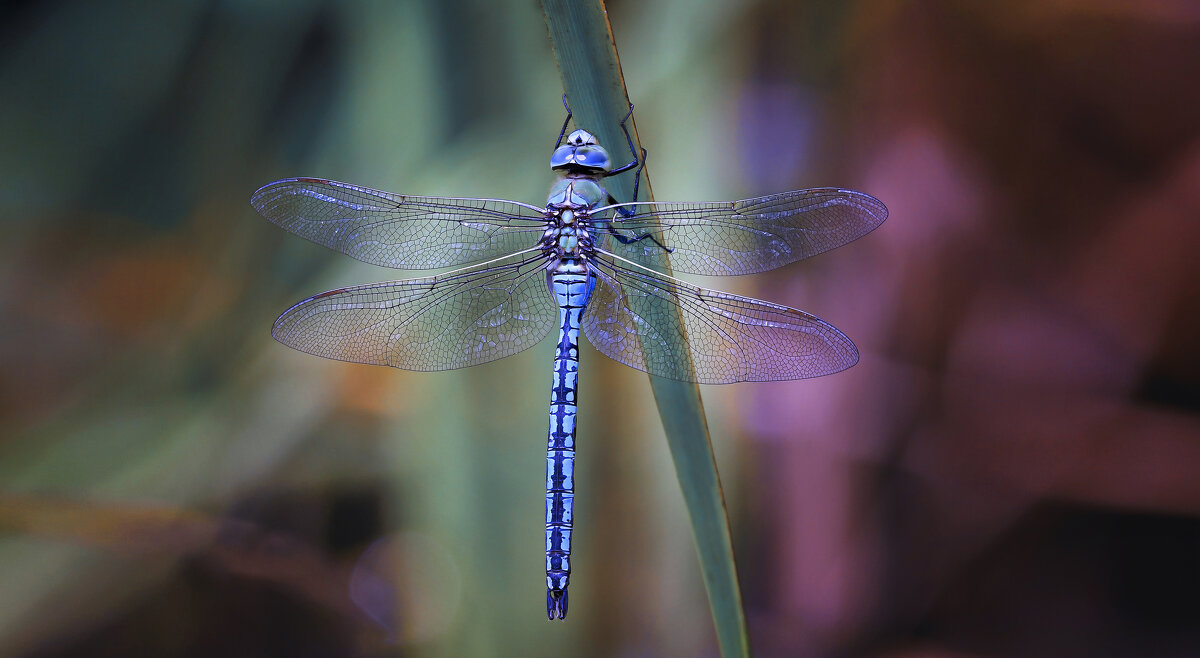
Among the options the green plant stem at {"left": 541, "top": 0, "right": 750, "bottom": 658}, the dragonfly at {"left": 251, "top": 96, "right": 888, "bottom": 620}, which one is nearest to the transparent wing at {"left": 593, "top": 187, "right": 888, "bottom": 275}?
the dragonfly at {"left": 251, "top": 96, "right": 888, "bottom": 620}

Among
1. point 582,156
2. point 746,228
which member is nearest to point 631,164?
point 582,156

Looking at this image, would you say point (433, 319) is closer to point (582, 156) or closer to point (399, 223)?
point (399, 223)

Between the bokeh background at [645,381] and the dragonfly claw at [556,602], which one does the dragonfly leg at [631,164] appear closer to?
the bokeh background at [645,381]

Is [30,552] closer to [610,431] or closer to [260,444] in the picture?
[260,444]

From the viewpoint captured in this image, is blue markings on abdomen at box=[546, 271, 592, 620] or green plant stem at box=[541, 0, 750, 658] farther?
blue markings on abdomen at box=[546, 271, 592, 620]

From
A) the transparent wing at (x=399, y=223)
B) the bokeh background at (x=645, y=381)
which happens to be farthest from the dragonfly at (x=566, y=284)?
the bokeh background at (x=645, y=381)

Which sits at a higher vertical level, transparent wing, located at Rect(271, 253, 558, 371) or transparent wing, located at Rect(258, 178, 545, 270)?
transparent wing, located at Rect(258, 178, 545, 270)

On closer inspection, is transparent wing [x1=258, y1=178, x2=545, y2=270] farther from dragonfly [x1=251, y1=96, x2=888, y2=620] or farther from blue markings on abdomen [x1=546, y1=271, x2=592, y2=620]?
blue markings on abdomen [x1=546, y1=271, x2=592, y2=620]
